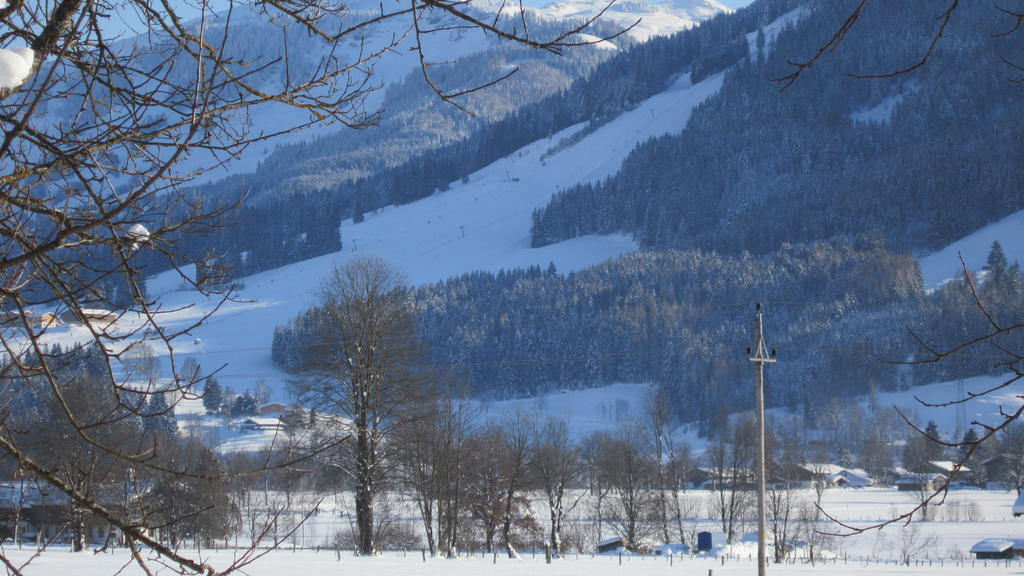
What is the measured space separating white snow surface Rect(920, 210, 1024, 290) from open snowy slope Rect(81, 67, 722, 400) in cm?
3627

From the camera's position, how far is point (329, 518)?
5406cm

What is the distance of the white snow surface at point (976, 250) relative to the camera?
89.0 meters

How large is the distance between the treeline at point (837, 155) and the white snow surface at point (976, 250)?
1796 mm

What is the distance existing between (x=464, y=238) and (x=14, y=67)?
123 meters

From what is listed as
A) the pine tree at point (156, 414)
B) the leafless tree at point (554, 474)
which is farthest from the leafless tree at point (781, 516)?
the pine tree at point (156, 414)

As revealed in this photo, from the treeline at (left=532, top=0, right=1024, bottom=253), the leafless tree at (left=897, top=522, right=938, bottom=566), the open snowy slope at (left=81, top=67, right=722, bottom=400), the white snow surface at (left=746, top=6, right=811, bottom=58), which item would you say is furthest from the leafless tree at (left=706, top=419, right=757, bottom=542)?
the white snow surface at (left=746, top=6, right=811, bottom=58)

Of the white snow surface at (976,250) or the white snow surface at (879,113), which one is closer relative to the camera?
the white snow surface at (976,250)

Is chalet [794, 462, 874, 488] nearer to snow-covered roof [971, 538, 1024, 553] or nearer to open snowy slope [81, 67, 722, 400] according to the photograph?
snow-covered roof [971, 538, 1024, 553]

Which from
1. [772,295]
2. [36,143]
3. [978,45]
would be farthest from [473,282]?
[36,143]

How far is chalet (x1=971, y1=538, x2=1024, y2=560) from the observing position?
2931 centimetres

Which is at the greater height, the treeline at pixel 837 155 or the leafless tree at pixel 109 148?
the treeline at pixel 837 155

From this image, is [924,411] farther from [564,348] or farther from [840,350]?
[564,348]

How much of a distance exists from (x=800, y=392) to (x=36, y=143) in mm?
80857

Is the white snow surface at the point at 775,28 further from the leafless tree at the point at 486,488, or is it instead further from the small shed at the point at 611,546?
the leafless tree at the point at 486,488
